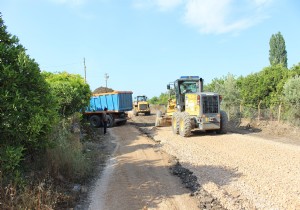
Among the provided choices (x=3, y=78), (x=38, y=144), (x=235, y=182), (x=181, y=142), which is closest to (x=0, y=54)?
(x=3, y=78)

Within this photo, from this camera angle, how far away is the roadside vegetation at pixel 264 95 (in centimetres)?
2089

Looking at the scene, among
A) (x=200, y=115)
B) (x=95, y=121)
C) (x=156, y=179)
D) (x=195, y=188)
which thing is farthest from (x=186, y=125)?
(x=95, y=121)

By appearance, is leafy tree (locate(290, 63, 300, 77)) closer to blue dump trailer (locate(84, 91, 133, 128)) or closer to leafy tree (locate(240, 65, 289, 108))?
leafy tree (locate(240, 65, 289, 108))

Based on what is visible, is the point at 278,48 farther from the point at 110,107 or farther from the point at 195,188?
the point at 195,188

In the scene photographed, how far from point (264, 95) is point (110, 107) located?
563 inches

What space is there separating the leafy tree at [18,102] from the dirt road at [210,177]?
2.24 metres

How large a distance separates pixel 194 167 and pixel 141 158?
250 cm

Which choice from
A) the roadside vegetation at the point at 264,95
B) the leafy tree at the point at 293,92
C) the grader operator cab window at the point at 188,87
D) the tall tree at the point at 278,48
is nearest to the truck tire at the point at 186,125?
the grader operator cab window at the point at 188,87

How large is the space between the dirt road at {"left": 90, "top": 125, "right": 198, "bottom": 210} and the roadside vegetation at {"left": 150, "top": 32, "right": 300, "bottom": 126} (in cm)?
1183

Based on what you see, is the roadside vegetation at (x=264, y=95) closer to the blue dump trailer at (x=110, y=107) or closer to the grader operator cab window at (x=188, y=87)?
the grader operator cab window at (x=188, y=87)

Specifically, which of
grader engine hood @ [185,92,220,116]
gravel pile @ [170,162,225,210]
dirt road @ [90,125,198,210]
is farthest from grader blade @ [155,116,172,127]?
gravel pile @ [170,162,225,210]

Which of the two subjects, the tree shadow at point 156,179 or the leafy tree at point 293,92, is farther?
the leafy tree at point 293,92

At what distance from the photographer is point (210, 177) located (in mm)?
8727

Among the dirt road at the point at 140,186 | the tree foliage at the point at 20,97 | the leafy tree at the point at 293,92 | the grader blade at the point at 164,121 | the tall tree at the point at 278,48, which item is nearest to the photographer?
the tree foliage at the point at 20,97
